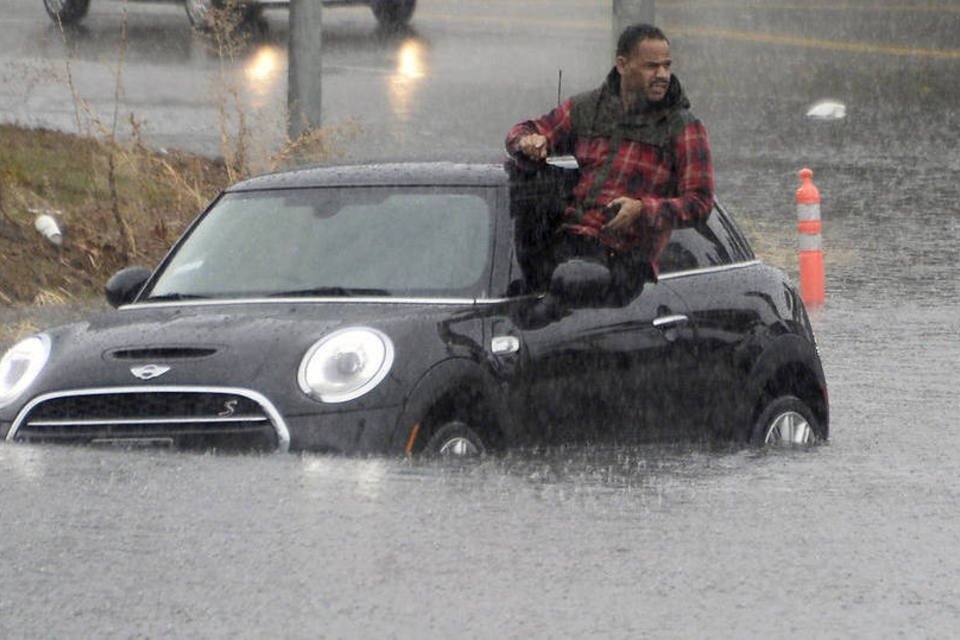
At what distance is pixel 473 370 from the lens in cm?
820

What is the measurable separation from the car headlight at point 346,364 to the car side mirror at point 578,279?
0.74 metres

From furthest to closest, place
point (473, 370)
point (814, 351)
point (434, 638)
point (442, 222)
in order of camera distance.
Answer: point (814, 351) < point (442, 222) < point (473, 370) < point (434, 638)

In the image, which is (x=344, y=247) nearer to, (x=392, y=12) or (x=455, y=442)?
(x=455, y=442)

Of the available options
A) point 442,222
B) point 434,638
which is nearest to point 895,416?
point 442,222

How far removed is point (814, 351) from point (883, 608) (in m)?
3.57

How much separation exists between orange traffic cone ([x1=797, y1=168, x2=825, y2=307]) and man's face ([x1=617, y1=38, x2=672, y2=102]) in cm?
553

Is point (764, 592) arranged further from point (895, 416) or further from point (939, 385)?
point (939, 385)

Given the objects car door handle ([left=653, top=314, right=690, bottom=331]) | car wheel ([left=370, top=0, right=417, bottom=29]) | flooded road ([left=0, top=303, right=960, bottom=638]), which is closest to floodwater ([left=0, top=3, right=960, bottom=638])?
flooded road ([left=0, top=303, right=960, bottom=638])

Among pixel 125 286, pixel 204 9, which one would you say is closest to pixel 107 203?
pixel 125 286

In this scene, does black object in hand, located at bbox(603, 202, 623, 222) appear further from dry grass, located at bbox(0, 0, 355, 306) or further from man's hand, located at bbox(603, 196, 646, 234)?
dry grass, located at bbox(0, 0, 355, 306)

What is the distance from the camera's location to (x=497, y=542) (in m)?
7.01

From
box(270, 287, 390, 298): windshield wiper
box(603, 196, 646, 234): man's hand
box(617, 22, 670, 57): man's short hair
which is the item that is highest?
box(617, 22, 670, 57): man's short hair

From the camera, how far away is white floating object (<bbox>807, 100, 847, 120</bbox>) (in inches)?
958

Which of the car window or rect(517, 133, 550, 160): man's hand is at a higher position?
rect(517, 133, 550, 160): man's hand
